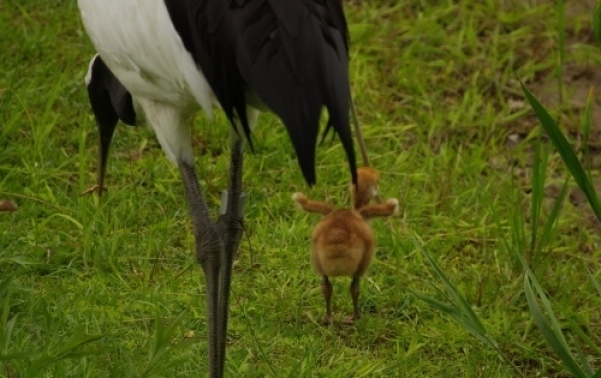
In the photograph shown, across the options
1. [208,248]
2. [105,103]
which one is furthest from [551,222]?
[105,103]

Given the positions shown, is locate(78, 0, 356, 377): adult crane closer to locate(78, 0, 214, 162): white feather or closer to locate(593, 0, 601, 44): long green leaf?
locate(78, 0, 214, 162): white feather

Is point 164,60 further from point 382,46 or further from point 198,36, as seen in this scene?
point 382,46

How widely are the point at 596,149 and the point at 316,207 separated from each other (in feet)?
5.52

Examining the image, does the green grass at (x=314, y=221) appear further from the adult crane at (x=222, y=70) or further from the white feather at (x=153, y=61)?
the white feather at (x=153, y=61)

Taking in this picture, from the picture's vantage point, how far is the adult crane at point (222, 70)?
3.44 metres

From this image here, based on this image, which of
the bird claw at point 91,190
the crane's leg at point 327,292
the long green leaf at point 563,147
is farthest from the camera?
the bird claw at point 91,190

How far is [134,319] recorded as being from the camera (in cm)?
464

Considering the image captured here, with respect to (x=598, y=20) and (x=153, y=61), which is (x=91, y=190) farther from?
(x=598, y=20)

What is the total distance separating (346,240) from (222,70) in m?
1.15

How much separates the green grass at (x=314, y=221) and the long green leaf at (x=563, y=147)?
40 cm

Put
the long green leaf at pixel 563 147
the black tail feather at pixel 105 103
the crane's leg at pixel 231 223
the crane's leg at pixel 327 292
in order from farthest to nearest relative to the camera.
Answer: the black tail feather at pixel 105 103 < the crane's leg at pixel 327 292 < the crane's leg at pixel 231 223 < the long green leaf at pixel 563 147

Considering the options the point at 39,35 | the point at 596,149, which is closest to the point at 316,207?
the point at 596,149

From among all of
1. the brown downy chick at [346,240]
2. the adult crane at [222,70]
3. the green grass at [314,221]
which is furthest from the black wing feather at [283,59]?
the brown downy chick at [346,240]

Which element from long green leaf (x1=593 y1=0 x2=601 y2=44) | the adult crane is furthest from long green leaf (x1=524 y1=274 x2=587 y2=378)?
long green leaf (x1=593 y1=0 x2=601 y2=44)
